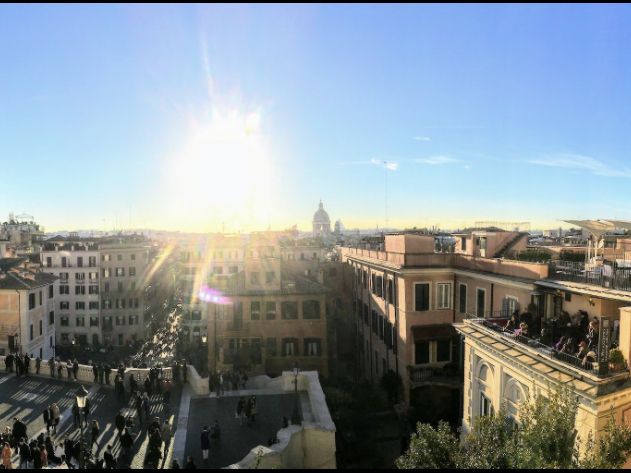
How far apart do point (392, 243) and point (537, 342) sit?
52.4ft

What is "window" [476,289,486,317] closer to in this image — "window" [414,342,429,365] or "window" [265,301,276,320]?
"window" [414,342,429,365]

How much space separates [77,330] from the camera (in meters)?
65.3

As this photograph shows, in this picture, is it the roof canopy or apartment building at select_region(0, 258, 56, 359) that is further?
apartment building at select_region(0, 258, 56, 359)

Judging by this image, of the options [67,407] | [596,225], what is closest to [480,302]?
[596,225]

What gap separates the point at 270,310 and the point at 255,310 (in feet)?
3.85

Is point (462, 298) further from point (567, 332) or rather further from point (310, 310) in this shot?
point (310, 310)

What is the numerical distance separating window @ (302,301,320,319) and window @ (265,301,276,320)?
7.59 ft

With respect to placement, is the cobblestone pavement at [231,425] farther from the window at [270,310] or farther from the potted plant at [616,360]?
the window at [270,310]

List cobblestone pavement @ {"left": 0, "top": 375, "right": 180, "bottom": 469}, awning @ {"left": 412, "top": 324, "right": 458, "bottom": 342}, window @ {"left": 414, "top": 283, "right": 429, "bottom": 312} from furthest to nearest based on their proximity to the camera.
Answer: window @ {"left": 414, "top": 283, "right": 429, "bottom": 312} < awning @ {"left": 412, "top": 324, "right": 458, "bottom": 342} < cobblestone pavement @ {"left": 0, "top": 375, "right": 180, "bottom": 469}

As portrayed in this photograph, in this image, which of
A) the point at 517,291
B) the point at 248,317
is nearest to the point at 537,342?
the point at 517,291

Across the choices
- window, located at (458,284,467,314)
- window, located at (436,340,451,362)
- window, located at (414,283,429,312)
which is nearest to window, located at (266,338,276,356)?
window, located at (414,283,429,312)

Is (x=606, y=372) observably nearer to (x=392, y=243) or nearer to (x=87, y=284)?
(x=392, y=243)

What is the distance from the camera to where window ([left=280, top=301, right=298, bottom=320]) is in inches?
1433

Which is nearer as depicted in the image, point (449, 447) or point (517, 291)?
point (449, 447)
